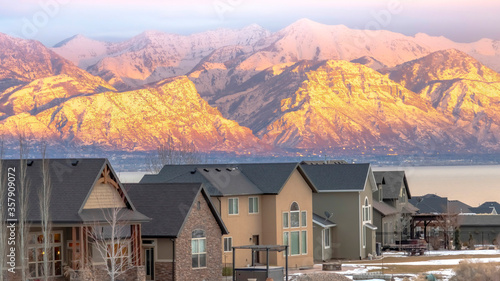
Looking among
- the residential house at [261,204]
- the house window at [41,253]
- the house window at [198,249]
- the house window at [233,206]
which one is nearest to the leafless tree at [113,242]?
the house window at [41,253]

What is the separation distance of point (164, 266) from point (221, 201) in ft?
40.3

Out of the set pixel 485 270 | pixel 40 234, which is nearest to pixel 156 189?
pixel 40 234

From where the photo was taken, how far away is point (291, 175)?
6544cm

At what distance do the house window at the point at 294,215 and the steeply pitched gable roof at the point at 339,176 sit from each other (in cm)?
727

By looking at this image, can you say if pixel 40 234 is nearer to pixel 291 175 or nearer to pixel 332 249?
pixel 291 175

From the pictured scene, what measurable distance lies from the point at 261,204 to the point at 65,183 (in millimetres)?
20776

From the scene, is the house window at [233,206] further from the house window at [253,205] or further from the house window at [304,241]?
the house window at [304,241]

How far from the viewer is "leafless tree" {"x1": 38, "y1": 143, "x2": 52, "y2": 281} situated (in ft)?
143

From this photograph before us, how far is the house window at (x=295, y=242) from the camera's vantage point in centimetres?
6581

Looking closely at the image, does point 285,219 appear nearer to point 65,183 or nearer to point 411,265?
point 411,265

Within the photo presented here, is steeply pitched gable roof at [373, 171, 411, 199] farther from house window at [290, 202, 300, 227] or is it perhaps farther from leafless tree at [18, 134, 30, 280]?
leafless tree at [18, 134, 30, 280]

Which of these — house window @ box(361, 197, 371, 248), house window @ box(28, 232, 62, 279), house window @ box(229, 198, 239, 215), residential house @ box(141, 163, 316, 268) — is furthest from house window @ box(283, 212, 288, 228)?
house window @ box(28, 232, 62, 279)

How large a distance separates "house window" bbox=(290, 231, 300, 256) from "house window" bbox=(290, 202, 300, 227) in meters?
0.59

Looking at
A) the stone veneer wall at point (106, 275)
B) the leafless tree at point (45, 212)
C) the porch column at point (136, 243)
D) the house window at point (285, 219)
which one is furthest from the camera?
the house window at point (285, 219)
